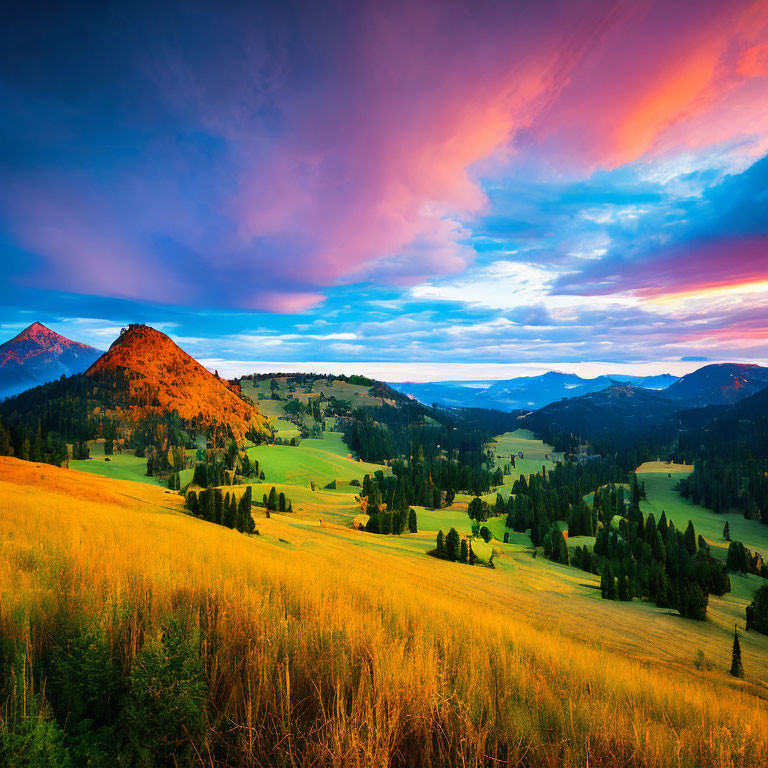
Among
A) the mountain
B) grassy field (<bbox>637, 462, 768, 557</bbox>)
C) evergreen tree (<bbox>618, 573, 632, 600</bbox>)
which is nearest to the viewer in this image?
evergreen tree (<bbox>618, 573, 632, 600</bbox>)

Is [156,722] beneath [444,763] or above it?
above

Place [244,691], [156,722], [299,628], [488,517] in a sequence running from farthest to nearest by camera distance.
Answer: [488,517], [299,628], [244,691], [156,722]

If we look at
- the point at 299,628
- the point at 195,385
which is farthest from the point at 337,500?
the point at 195,385

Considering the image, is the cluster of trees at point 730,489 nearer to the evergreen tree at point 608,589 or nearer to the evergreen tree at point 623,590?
the evergreen tree at point 623,590

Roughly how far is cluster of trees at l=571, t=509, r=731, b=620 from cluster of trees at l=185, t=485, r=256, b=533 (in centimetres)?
3554

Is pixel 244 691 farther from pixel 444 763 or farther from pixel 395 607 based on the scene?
pixel 395 607

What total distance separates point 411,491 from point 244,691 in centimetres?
10615

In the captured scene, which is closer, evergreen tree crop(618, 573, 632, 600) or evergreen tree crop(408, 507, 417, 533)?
evergreen tree crop(618, 573, 632, 600)

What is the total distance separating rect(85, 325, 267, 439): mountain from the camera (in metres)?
162

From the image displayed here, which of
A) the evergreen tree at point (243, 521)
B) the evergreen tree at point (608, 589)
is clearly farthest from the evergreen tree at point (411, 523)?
the evergreen tree at point (243, 521)

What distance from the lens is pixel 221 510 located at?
32219 millimetres

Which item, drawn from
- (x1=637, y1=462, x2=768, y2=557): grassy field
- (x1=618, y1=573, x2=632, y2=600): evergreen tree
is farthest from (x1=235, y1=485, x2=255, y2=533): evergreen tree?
(x1=637, y1=462, x2=768, y2=557): grassy field

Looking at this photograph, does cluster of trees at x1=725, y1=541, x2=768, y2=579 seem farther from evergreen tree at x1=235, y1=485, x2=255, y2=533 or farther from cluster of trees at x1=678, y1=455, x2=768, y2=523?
evergreen tree at x1=235, y1=485, x2=255, y2=533

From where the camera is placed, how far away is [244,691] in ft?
13.5
